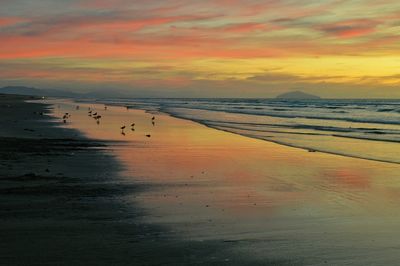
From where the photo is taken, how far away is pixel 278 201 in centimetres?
969

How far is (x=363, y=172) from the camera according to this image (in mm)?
13867

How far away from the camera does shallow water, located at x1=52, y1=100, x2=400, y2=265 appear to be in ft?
21.7

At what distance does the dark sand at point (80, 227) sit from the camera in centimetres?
590

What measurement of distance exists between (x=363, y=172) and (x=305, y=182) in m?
2.71

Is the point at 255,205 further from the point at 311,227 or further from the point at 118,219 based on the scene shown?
the point at 118,219

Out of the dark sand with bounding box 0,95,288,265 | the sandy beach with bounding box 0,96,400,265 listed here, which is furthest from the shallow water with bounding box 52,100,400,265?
the dark sand with bounding box 0,95,288,265

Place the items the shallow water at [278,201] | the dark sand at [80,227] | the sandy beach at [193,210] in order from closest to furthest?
the dark sand at [80,227] < the sandy beach at [193,210] < the shallow water at [278,201]

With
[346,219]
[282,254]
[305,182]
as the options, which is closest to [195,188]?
[305,182]

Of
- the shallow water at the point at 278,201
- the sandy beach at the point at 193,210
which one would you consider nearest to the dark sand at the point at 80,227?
the sandy beach at the point at 193,210

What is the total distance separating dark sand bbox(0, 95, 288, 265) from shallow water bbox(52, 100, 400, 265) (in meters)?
0.40

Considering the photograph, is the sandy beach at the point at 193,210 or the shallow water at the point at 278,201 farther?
the shallow water at the point at 278,201

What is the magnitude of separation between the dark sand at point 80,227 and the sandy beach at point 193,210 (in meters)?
0.02

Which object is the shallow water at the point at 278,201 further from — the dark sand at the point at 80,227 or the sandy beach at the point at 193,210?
the dark sand at the point at 80,227

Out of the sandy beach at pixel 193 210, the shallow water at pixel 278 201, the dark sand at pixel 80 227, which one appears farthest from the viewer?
the shallow water at pixel 278 201
